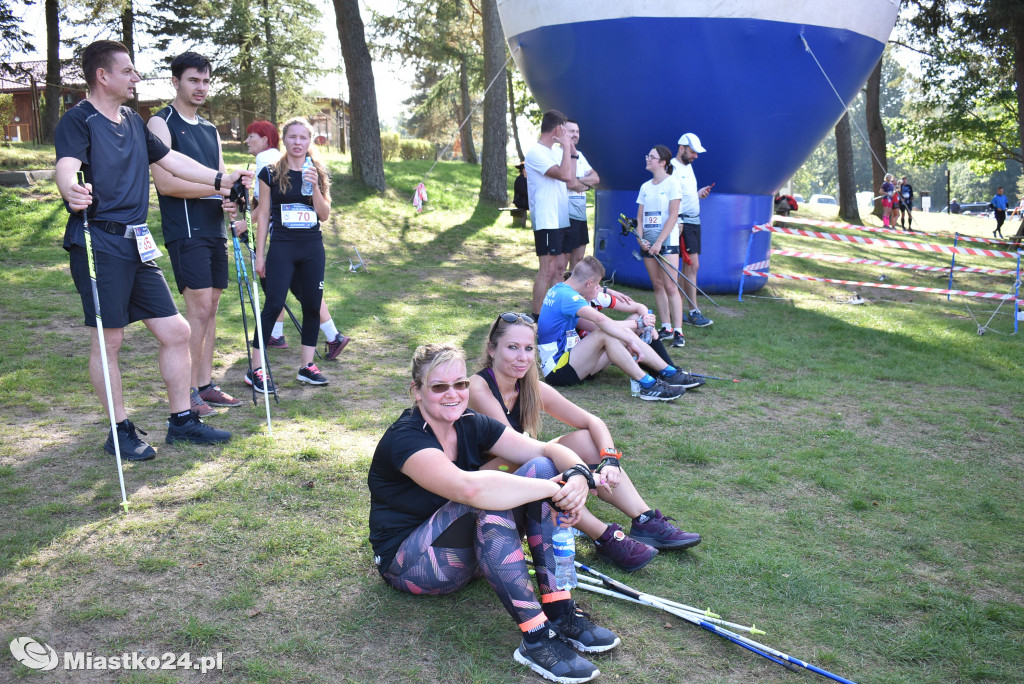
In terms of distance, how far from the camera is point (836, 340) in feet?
26.1

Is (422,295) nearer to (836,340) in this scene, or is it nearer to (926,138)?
(836,340)

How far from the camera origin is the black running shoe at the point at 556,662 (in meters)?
2.60

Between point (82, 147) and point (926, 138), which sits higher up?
point (926, 138)

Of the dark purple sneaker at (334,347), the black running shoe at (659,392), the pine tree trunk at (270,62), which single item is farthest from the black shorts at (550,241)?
the pine tree trunk at (270,62)

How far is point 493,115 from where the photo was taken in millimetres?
15016

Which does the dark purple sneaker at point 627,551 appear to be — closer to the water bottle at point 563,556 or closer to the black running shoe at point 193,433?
the water bottle at point 563,556

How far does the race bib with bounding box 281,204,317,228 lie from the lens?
5.54m

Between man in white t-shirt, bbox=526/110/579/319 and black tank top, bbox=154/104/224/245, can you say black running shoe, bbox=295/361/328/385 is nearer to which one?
black tank top, bbox=154/104/224/245

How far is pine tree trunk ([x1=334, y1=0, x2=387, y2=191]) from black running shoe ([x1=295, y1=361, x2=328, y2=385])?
915cm

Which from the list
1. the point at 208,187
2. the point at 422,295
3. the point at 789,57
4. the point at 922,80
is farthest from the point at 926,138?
the point at 208,187

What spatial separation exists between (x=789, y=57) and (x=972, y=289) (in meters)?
5.35

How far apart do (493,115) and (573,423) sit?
1228 centimetres

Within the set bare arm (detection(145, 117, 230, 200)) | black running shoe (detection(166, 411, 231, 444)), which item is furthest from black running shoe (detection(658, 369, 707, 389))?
bare arm (detection(145, 117, 230, 200))

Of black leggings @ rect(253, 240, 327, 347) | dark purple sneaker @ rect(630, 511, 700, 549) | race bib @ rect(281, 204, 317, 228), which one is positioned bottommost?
dark purple sneaker @ rect(630, 511, 700, 549)
